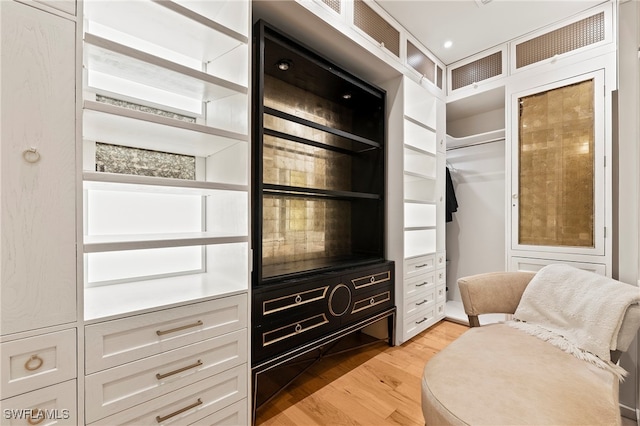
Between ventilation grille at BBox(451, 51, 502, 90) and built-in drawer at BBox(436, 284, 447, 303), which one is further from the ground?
ventilation grille at BBox(451, 51, 502, 90)

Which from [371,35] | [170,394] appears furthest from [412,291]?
[371,35]

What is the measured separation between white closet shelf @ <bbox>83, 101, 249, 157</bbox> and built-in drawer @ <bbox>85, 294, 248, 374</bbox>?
0.78 m

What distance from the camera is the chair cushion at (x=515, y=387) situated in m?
0.87

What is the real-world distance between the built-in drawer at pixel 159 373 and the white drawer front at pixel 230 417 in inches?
7.5

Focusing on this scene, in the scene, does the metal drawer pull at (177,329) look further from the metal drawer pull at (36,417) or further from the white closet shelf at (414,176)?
the white closet shelf at (414,176)

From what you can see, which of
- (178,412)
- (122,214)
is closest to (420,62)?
(122,214)

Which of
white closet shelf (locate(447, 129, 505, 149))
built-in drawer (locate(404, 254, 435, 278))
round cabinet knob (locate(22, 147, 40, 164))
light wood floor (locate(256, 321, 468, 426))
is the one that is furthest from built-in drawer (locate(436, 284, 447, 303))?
round cabinet knob (locate(22, 147, 40, 164))

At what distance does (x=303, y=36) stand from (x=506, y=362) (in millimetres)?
2149

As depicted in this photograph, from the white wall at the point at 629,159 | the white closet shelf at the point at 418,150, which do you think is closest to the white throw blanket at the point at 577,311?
the white wall at the point at 629,159

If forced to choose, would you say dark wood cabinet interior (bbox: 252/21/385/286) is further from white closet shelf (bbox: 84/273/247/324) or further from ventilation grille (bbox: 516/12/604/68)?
ventilation grille (bbox: 516/12/604/68)

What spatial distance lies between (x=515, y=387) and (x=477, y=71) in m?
2.83

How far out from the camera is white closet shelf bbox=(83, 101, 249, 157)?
1.05 metres

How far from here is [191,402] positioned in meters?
1.19

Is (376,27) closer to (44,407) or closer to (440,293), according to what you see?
(440,293)
